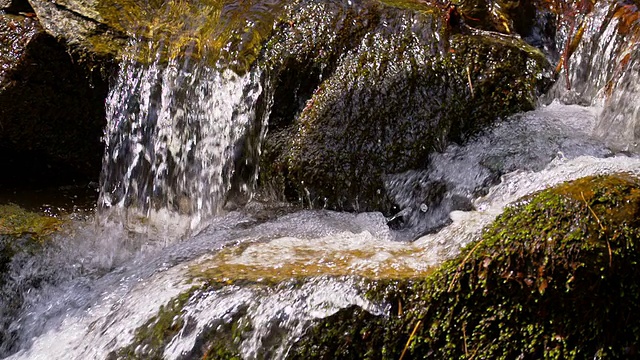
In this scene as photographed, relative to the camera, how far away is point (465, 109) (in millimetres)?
4047

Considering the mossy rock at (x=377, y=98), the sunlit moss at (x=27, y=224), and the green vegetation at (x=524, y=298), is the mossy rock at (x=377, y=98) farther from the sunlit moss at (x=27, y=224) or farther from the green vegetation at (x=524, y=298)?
the green vegetation at (x=524, y=298)

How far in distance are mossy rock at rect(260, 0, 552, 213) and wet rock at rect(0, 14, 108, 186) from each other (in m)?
1.40

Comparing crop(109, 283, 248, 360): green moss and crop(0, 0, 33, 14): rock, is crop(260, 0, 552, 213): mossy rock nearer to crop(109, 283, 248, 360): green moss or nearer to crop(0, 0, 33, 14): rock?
crop(109, 283, 248, 360): green moss

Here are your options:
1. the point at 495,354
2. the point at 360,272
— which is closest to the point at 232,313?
the point at 360,272

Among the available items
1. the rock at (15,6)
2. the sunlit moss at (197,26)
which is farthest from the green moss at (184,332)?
the rock at (15,6)

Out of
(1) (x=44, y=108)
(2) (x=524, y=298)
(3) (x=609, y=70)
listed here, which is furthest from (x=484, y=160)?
(1) (x=44, y=108)

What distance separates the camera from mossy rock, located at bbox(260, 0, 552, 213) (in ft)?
13.0

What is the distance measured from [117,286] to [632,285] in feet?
7.81

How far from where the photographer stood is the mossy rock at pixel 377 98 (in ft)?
13.0

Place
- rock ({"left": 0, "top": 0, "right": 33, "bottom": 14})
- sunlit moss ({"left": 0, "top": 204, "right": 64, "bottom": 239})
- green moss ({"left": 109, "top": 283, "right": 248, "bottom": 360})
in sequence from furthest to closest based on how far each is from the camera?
rock ({"left": 0, "top": 0, "right": 33, "bottom": 14}) → sunlit moss ({"left": 0, "top": 204, "right": 64, "bottom": 239}) → green moss ({"left": 109, "top": 283, "right": 248, "bottom": 360})

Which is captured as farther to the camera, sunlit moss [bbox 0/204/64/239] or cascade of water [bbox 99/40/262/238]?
cascade of water [bbox 99/40/262/238]

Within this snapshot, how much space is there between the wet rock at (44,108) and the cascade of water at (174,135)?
1.28 feet

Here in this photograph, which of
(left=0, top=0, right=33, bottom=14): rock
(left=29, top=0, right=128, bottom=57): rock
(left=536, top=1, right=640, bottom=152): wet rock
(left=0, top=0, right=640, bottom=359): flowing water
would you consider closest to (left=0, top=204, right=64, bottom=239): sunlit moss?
(left=0, top=0, right=640, bottom=359): flowing water

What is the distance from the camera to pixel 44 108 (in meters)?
4.75
